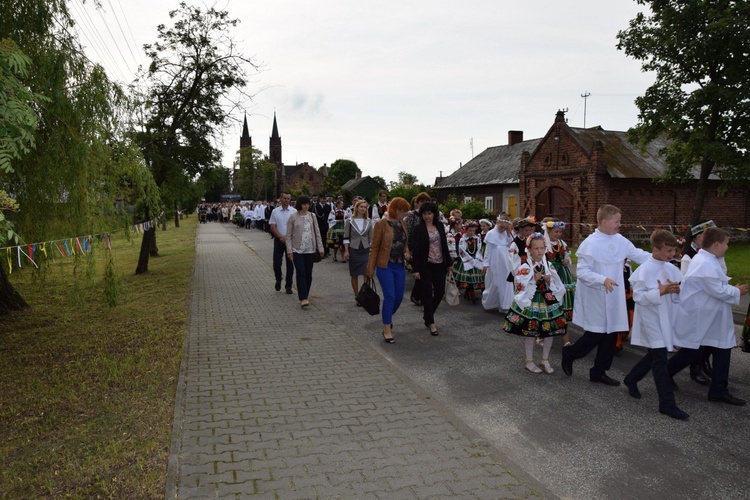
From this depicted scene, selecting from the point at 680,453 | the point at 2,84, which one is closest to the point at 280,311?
the point at 2,84

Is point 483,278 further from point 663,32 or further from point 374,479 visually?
point 663,32

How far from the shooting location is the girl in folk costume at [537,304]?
6.23m

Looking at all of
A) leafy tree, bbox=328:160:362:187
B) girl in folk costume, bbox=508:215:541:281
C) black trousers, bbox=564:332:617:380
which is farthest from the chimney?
leafy tree, bbox=328:160:362:187

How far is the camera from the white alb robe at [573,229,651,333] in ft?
19.3

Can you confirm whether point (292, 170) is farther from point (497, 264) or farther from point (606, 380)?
point (606, 380)

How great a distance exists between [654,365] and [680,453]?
1048mm

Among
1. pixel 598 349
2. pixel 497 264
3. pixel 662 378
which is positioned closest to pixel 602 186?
pixel 497 264

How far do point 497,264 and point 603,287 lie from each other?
417 cm

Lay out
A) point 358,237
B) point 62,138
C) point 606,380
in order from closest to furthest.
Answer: point 606,380 → point 62,138 → point 358,237

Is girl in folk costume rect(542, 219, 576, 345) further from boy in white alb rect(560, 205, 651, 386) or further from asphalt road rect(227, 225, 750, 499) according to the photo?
boy in white alb rect(560, 205, 651, 386)

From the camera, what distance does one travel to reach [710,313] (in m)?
5.48

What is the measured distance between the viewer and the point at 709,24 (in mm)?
12594

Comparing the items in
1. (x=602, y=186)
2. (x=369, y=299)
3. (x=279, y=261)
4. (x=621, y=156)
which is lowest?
(x=369, y=299)

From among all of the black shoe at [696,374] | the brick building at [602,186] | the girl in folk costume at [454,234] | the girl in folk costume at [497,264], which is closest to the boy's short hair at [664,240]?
the black shoe at [696,374]
